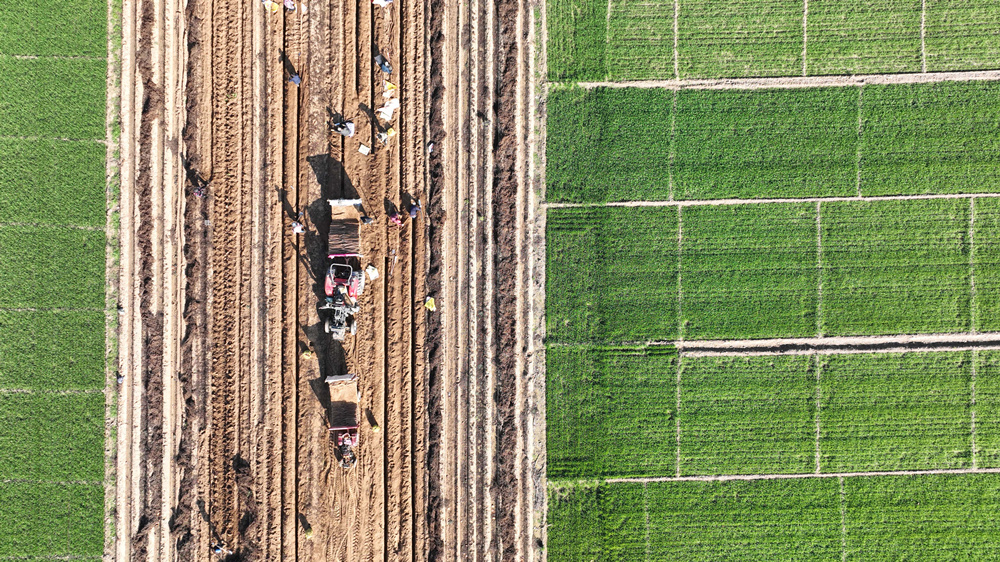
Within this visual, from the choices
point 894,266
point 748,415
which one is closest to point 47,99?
point 748,415

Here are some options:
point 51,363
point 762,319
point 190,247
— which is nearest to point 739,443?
point 762,319

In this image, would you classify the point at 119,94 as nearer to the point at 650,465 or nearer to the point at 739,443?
the point at 650,465

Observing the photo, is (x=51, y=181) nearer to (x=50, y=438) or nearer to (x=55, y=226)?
(x=55, y=226)

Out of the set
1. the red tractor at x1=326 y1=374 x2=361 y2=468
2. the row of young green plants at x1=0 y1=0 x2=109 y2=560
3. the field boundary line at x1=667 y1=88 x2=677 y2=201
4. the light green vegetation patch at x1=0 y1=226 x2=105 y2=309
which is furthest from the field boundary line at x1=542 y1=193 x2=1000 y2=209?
the row of young green plants at x1=0 y1=0 x2=109 y2=560

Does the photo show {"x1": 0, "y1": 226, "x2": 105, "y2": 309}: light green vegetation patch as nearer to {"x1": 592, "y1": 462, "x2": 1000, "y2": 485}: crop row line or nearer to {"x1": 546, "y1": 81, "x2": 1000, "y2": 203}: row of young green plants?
{"x1": 546, "y1": 81, "x2": 1000, "y2": 203}: row of young green plants

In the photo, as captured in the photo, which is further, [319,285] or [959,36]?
[959,36]

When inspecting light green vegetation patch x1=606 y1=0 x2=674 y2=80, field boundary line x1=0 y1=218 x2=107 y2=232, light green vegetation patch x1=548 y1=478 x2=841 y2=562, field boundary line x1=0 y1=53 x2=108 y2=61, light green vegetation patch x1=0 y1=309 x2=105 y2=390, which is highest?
light green vegetation patch x1=606 y1=0 x2=674 y2=80
